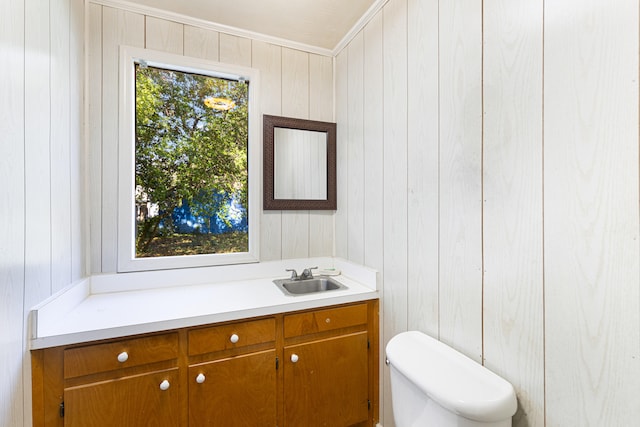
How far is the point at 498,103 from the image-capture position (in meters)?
1.04

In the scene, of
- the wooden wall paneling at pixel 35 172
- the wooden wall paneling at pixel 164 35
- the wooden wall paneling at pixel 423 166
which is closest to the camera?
the wooden wall paneling at pixel 35 172

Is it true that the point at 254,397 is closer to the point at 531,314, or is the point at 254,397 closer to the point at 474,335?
the point at 474,335

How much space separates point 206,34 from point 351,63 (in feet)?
3.23

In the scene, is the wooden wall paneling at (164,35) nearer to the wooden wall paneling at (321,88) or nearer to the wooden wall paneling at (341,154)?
the wooden wall paneling at (321,88)

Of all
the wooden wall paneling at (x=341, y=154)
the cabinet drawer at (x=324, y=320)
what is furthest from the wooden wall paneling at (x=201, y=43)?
the cabinet drawer at (x=324, y=320)

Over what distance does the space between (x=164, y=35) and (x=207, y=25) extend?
0.28 meters

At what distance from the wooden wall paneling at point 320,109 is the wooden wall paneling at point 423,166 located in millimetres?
885

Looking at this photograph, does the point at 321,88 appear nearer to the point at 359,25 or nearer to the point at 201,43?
the point at 359,25

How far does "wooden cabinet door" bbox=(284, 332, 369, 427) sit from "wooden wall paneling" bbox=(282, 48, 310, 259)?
0.75 m

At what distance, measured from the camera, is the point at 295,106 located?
7.10 feet

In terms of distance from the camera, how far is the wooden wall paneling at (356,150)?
193 cm

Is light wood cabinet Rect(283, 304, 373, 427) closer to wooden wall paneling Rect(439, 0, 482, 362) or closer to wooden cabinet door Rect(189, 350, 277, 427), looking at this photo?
wooden cabinet door Rect(189, 350, 277, 427)

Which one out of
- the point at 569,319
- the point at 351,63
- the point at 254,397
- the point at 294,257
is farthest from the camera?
the point at 294,257

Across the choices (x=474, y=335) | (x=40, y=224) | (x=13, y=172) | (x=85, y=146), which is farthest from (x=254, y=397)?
(x=85, y=146)
